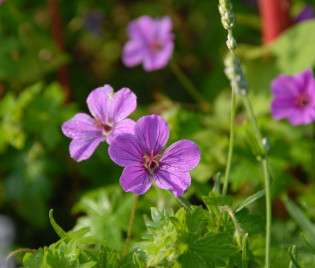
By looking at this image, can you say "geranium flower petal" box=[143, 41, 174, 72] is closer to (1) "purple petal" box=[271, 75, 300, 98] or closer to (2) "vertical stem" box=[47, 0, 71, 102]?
(2) "vertical stem" box=[47, 0, 71, 102]

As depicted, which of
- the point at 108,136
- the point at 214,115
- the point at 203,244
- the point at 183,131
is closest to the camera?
the point at 203,244

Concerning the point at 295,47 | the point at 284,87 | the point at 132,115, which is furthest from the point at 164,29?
the point at 284,87

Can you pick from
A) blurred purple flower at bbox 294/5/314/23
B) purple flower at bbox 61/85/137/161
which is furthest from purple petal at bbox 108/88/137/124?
blurred purple flower at bbox 294/5/314/23

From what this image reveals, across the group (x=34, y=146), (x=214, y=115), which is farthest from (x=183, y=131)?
(x=34, y=146)

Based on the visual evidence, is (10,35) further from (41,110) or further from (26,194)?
(26,194)

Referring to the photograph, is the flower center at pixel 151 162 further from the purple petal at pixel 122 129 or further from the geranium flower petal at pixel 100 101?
the geranium flower petal at pixel 100 101

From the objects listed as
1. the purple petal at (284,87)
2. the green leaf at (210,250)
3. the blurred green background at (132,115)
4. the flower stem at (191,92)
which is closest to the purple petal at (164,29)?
the flower stem at (191,92)
